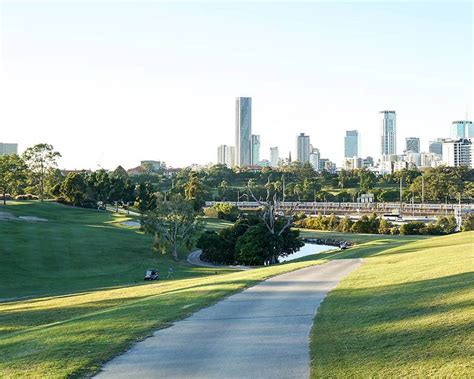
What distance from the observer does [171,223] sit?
59.0m

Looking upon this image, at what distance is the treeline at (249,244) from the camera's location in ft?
170

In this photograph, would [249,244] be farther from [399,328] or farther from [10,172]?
[10,172]

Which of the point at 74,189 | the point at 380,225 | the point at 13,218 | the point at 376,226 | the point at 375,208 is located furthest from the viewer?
the point at 375,208

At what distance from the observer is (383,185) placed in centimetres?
16050

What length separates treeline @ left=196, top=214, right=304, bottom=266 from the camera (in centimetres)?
5188

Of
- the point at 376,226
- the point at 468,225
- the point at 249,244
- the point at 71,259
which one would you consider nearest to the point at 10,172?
the point at 71,259

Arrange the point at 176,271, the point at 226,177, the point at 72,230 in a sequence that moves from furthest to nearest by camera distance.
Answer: the point at 226,177 < the point at 72,230 < the point at 176,271

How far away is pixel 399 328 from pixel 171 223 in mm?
46933


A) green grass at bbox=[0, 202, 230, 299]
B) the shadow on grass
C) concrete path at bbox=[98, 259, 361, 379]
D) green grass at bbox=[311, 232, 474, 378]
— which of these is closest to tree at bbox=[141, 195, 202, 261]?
green grass at bbox=[0, 202, 230, 299]

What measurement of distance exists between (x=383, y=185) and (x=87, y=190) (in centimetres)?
8713

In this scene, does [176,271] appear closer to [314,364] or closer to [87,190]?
[314,364]

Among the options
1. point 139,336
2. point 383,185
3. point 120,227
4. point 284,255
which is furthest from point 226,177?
point 139,336

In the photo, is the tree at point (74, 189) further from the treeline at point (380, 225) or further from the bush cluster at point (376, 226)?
the bush cluster at point (376, 226)

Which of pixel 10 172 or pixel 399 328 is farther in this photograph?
pixel 10 172
